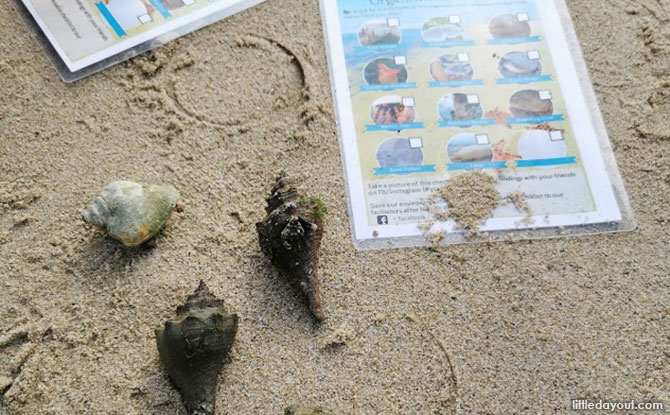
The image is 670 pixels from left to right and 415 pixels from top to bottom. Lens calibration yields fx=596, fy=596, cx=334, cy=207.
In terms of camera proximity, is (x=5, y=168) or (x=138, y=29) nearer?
(x=5, y=168)

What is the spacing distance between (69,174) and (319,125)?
703 mm

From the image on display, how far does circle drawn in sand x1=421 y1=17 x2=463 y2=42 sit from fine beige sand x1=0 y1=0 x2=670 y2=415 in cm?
36

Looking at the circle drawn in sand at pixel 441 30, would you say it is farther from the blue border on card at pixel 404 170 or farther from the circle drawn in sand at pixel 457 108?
the blue border on card at pixel 404 170

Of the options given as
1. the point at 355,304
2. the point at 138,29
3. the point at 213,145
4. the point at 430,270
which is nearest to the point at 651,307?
the point at 430,270

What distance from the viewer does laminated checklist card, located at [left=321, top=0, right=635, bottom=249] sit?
63.9 inches

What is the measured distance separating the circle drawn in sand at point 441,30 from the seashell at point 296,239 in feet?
2.49

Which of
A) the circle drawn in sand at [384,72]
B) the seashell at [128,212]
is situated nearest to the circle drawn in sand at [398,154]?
the circle drawn in sand at [384,72]

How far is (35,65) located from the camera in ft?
5.86

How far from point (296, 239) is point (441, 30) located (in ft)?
3.00

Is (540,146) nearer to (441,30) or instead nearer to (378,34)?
(441,30)

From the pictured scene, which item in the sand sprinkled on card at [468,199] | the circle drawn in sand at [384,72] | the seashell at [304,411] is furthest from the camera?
the circle drawn in sand at [384,72]

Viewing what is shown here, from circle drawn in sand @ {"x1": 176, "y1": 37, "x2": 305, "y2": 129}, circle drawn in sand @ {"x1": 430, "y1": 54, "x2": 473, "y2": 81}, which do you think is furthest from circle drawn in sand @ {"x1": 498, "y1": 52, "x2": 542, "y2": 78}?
circle drawn in sand @ {"x1": 176, "y1": 37, "x2": 305, "y2": 129}

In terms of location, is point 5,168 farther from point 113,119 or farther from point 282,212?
point 282,212

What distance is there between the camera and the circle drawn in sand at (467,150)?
1703mm
